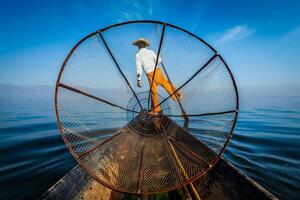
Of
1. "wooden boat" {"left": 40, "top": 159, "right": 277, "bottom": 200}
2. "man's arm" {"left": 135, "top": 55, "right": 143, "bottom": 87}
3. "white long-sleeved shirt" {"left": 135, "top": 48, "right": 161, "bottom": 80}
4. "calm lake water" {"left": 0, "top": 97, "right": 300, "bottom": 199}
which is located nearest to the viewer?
"wooden boat" {"left": 40, "top": 159, "right": 277, "bottom": 200}

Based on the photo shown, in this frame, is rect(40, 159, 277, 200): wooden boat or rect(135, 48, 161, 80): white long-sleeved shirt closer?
rect(40, 159, 277, 200): wooden boat

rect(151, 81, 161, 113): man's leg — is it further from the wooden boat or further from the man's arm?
the wooden boat

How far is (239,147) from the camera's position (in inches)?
246

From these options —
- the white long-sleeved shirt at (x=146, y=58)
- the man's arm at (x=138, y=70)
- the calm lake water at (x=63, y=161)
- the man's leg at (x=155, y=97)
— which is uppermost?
the white long-sleeved shirt at (x=146, y=58)

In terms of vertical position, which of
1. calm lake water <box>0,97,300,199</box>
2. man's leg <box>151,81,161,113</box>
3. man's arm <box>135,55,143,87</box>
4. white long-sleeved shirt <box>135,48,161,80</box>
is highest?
white long-sleeved shirt <box>135,48,161,80</box>

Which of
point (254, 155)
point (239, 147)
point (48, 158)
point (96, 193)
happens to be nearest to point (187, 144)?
point (96, 193)

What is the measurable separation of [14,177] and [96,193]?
2555 millimetres

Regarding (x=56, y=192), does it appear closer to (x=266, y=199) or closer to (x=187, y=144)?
(x=266, y=199)

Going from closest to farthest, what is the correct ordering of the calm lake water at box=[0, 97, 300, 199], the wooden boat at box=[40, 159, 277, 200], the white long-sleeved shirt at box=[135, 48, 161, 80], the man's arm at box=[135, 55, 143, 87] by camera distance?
the wooden boat at box=[40, 159, 277, 200], the calm lake water at box=[0, 97, 300, 199], the man's arm at box=[135, 55, 143, 87], the white long-sleeved shirt at box=[135, 48, 161, 80]

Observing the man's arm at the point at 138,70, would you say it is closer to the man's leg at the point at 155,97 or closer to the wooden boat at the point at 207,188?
the man's leg at the point at 155,97

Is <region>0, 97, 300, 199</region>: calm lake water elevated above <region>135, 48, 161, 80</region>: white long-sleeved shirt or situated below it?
below

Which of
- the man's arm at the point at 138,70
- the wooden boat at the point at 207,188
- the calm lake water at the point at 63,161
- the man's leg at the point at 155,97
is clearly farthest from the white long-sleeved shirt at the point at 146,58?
the calm lake water at the point at 63,161

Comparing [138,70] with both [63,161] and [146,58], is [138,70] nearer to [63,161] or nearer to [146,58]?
[146,58]

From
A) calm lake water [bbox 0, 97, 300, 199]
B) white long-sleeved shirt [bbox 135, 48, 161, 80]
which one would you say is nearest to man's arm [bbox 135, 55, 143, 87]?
white long-sleeved shirt [bbox 135, 48, 161, 80]
